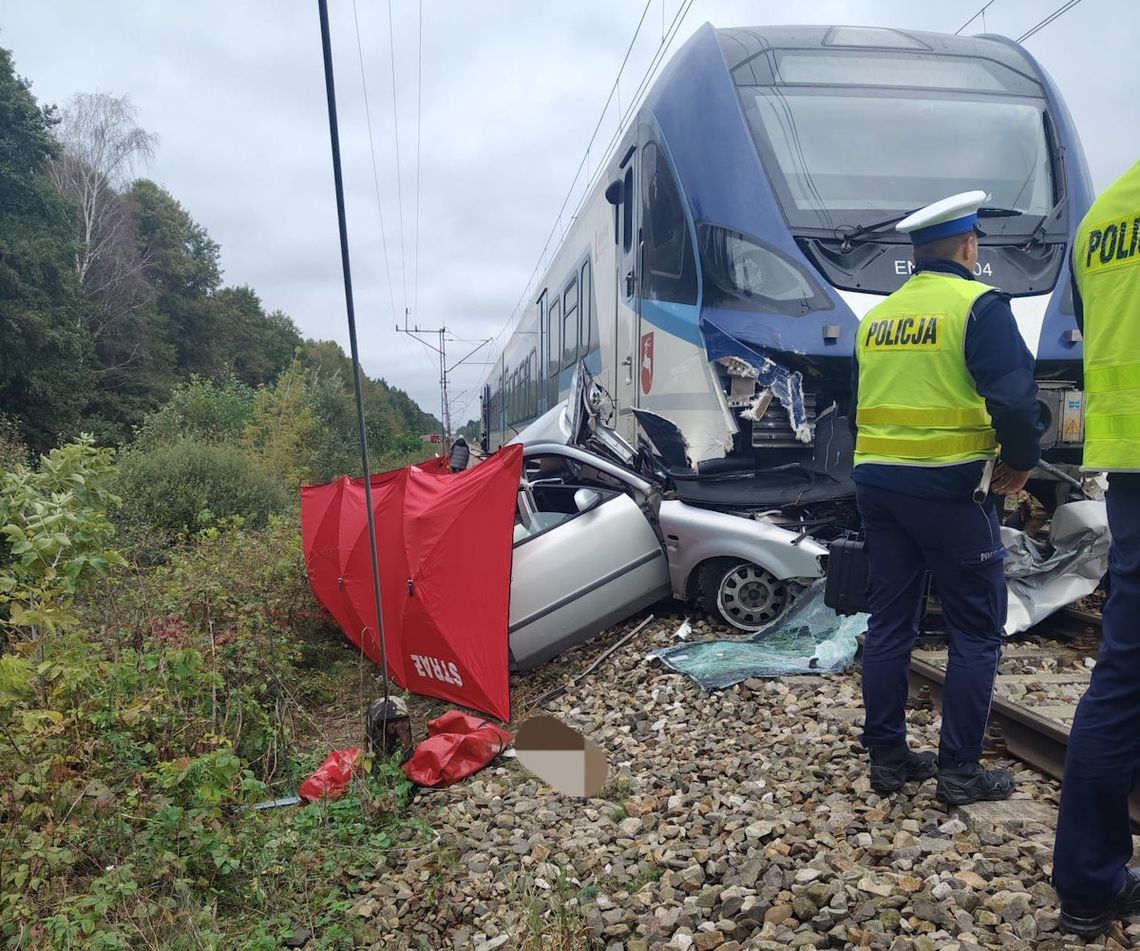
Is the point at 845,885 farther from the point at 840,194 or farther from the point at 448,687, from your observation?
the point at 840,194

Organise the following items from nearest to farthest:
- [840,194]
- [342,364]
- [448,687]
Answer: [448,687]
[840,194]
[342,364]

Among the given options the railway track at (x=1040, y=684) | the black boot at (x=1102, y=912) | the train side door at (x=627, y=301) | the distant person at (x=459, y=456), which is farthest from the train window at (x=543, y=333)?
the black boot at (x=1102, y=912)

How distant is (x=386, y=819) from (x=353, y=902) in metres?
0.59

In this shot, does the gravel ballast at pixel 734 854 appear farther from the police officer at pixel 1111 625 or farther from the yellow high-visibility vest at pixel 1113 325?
the yellow high-visibility vest at pixel 1113 325

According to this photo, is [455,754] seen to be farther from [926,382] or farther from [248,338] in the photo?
[248,338]

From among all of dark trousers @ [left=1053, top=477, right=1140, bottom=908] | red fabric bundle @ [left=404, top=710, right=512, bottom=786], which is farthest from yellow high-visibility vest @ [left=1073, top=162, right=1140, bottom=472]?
red fabric bundle @ [left=404, top=710, right=512, bottom=786]

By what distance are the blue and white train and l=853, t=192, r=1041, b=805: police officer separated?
269 centimetres

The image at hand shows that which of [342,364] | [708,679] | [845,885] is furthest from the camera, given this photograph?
[342,364]

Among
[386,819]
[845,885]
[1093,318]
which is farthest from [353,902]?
[1093,318]

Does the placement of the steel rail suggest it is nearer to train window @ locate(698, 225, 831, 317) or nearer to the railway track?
the railway track

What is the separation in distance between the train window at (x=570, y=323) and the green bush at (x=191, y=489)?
185 inches

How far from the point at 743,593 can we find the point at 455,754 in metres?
2.19

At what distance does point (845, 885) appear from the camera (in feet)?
8.68

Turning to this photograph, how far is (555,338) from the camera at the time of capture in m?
12.9
